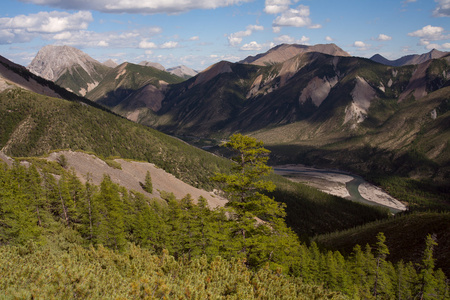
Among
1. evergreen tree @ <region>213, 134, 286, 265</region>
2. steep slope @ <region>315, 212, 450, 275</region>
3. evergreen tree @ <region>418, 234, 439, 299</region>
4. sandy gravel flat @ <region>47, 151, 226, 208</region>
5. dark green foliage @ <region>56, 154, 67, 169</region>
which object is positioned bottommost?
steep slope @ <region>315, 212, 450, 275</region>

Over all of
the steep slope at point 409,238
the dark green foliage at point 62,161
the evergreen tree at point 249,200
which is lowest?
the steep slope at point 409,238

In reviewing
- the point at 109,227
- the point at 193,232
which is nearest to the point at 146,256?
the point at 193,232

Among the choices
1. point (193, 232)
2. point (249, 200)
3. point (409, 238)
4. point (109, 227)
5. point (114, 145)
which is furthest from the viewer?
point (114, 145)

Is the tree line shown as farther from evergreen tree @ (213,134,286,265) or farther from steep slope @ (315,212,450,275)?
steep slope @ (315,212,450,275)

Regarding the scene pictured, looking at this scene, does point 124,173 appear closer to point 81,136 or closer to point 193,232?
point 81,136

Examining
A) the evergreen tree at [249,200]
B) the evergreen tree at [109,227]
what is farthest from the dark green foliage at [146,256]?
the evergreen tree at [249,200]

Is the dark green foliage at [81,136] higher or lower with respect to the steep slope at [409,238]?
higher

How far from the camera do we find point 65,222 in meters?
40.7

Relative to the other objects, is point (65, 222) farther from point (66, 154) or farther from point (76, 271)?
point (66, 154)

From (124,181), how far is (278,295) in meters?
73.6

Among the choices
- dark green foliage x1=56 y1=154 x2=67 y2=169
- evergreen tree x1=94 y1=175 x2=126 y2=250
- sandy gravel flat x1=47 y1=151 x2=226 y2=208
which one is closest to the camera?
evergreen tree x1=94 y1=175 x2=126 y2=250

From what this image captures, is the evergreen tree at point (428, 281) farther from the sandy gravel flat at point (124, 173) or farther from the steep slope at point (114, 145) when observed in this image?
the steep slope at point (114, 145)

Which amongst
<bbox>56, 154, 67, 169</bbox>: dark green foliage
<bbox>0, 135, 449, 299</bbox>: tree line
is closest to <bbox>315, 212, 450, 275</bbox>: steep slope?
<bbox>0, 135, 449, 299</bbox>: tree line

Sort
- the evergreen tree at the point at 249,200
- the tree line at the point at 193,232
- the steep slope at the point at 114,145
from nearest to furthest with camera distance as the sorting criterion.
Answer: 1. the tree line at the point at 193,232
2. the evergreen tree at the point at 249,200
3. the steep slope at the point at 114,145
